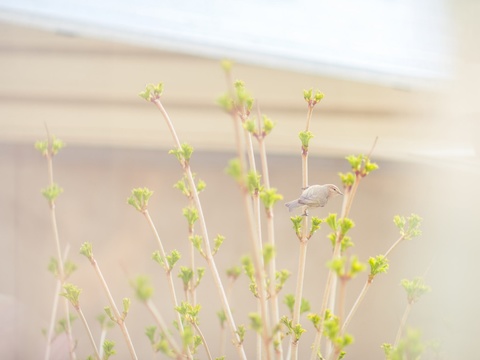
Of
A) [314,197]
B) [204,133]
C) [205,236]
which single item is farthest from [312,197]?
[204,133]

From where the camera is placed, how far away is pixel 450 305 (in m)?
0.94

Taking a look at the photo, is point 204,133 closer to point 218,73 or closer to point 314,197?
point 218,73

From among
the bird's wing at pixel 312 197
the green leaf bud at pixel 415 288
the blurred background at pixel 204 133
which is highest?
the blurred background at pixel 204 133

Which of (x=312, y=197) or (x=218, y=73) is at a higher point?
(x=218, y=73)

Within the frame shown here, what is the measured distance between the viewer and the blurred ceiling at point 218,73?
40.9 inches

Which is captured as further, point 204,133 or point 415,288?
point 204,133

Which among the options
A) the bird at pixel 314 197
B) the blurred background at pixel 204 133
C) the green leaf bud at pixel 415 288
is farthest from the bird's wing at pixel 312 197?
the blurred background at pixel 204 133

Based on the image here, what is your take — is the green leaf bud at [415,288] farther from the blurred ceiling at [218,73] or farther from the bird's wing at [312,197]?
the blurred ceiling at [218,73]

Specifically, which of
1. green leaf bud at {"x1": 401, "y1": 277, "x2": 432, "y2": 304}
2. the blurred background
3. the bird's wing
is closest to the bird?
the bird's wing

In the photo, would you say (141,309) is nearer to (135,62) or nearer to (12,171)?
(12,171)

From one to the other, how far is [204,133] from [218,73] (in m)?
0.12

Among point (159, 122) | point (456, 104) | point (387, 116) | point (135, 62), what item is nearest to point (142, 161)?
point (159, 122)

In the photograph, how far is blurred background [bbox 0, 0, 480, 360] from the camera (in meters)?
1.04

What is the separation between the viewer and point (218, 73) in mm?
1147
